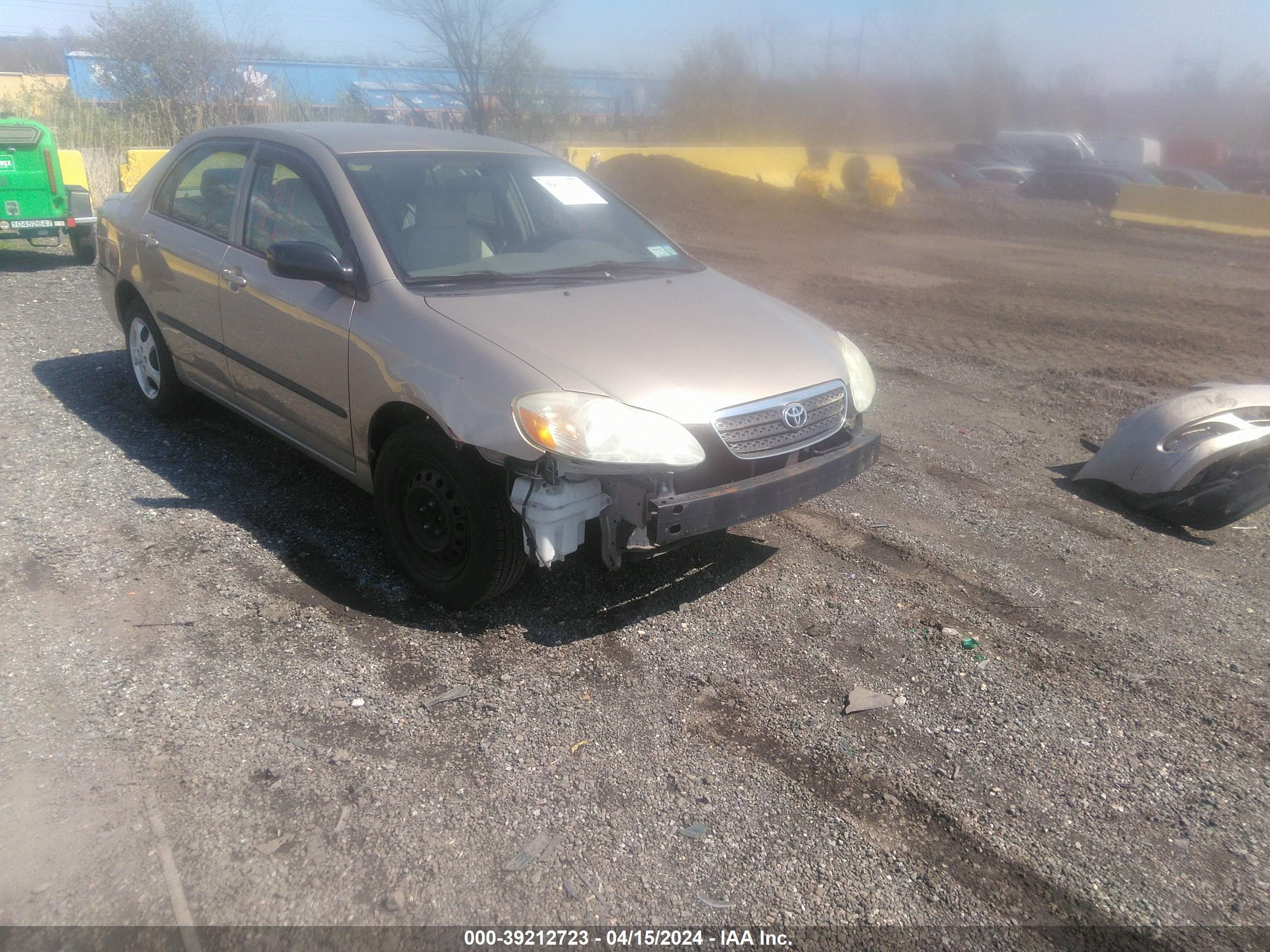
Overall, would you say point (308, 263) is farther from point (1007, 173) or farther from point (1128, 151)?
point (1128, 151)

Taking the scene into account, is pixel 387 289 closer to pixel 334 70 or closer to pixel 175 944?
pixel 175 944

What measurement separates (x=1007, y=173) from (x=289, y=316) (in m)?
22.7

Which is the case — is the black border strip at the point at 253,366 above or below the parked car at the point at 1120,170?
below

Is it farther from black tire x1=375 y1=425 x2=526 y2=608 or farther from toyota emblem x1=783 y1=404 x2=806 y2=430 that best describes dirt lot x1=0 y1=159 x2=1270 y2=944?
toyota emblem x1=783 y1=404 x2=806 y2=430

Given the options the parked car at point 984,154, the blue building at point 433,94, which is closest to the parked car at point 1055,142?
the parked car at point 984,154

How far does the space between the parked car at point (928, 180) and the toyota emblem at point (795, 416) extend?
20347mm

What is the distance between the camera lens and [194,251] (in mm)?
4770

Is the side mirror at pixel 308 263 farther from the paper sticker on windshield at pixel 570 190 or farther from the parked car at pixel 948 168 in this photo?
the parked car at pixel 948 168

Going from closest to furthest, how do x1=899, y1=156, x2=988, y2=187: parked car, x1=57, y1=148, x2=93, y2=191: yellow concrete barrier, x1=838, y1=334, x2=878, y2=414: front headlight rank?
x1=838, y1=334, x2=878, y2=414: front headlight, x1=57, y1=148, x2=93, y2=191: yellow concrete barrier, x1=899, y1=156, x2=988, y2=187: parked car

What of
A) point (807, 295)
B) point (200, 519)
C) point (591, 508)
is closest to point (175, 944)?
point (591, 508)

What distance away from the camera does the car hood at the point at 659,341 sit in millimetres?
3350

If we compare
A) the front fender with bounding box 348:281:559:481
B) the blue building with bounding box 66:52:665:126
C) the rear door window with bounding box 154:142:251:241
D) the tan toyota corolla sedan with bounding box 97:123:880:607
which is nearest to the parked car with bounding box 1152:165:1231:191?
the blue building with bounding box 66:52:665:126

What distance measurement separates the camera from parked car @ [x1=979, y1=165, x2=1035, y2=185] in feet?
74.3

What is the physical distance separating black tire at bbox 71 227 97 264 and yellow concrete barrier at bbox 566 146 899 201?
11233mm
